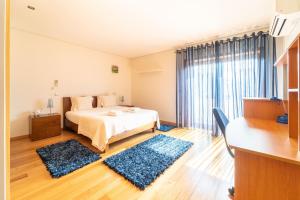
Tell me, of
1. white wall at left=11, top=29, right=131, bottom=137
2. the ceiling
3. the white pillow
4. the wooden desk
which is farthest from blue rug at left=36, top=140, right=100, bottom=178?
the ceiling

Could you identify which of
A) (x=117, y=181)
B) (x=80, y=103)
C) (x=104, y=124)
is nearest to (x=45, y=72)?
(x=80, y=103)

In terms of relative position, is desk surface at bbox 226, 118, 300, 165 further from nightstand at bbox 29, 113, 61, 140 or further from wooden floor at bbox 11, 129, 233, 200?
nightstand at bbox 29, 113, 61, 140

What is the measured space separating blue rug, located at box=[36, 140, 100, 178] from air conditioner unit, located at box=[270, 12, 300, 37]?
302 cm

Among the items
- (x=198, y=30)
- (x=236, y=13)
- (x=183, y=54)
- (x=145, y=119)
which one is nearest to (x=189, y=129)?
(x=145, y=119)

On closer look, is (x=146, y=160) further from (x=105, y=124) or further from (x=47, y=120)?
(x=47, y=120)

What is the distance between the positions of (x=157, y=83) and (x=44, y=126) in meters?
3.27

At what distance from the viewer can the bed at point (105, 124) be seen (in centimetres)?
256

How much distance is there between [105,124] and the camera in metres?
2.54

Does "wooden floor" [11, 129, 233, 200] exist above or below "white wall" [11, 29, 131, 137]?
below

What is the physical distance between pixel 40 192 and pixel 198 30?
365 centimetres

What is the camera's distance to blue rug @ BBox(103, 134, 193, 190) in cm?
184

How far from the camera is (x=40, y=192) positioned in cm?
157

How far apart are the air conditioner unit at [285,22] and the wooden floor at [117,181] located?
1.94 m
